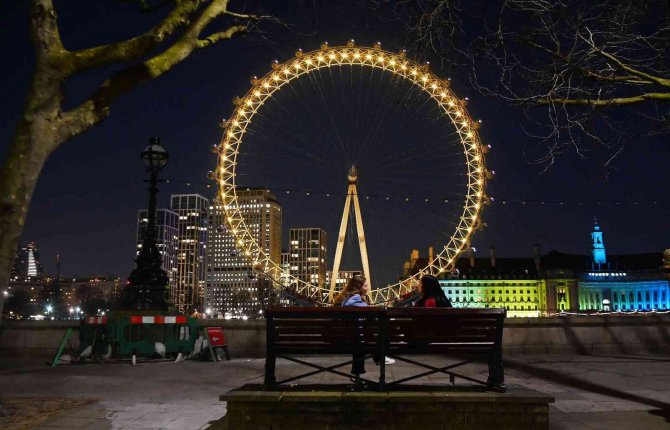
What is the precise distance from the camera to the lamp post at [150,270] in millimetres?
15383

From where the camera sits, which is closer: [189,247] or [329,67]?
[329,67]

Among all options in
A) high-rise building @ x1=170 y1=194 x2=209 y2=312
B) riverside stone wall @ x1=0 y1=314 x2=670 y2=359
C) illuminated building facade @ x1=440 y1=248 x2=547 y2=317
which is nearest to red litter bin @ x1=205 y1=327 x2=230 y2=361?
riverside stone wall @ x1=0 y1=314 x2=670 y2=359

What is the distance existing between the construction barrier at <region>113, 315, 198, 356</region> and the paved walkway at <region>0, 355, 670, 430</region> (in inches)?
26.8

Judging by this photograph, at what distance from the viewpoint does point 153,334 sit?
13133 millimetres

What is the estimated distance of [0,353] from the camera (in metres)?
13.9

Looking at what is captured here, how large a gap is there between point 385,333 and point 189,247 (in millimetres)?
185848

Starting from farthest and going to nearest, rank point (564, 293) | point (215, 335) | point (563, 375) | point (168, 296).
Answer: point (564, 293) → point (168, 296) → point (215, 335) → point (563, 375)

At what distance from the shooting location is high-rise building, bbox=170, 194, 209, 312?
596ft

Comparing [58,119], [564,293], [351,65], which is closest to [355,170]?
[351,65]

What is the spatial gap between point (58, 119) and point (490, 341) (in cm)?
511

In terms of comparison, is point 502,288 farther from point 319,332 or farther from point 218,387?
point 319,332

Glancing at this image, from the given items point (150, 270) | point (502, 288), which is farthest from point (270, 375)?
point (502, 288)

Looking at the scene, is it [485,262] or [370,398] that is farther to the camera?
[485,262]

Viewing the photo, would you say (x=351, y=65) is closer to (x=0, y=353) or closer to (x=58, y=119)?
(x=0, y=353)
